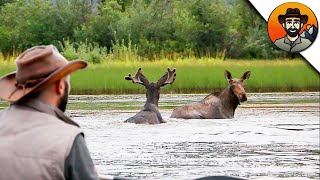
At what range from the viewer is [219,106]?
16.8 metres

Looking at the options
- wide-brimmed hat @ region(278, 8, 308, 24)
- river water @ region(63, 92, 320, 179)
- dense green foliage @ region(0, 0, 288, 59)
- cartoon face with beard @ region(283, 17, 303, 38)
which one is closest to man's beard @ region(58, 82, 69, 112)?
river water @ region(63, 92, 320, 179)

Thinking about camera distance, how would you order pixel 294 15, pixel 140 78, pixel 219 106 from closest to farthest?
pixel 294 15
pixel 140 78
pixel 219 106

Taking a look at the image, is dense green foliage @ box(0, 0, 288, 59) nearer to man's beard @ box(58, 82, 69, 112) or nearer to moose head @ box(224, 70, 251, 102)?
moose head @ box(224, 70, 251, 102)

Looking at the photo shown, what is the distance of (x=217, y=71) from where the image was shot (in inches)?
1070

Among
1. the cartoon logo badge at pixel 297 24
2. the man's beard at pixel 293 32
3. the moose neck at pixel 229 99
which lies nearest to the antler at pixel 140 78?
the moose neck at pixel 229 99

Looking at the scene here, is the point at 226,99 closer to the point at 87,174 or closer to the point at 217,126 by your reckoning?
the point at 217,126

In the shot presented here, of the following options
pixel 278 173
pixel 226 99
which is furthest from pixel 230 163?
pixel 226 99

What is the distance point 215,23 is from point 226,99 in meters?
14.8

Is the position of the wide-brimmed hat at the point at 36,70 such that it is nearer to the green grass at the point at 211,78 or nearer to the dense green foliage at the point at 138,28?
the green grass at the point at 211,78

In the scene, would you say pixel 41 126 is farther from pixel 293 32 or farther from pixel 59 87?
pixel 293 32

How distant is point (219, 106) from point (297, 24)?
4339mm

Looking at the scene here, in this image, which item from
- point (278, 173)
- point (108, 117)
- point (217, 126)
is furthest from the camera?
point (108, 117)

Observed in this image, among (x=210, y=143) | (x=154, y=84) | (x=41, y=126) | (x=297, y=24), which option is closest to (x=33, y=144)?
(x=41, y=126)

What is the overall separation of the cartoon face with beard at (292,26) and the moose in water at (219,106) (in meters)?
3.14
